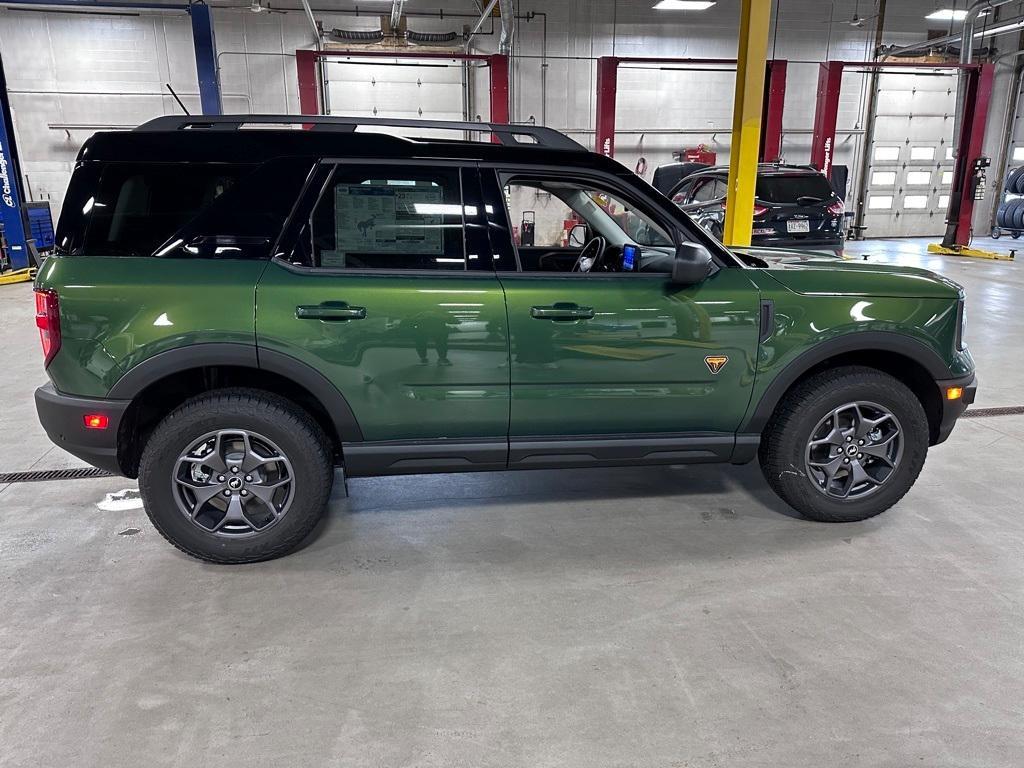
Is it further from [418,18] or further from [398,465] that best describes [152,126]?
[418,18]

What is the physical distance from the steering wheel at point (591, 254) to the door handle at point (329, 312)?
108 centimetres

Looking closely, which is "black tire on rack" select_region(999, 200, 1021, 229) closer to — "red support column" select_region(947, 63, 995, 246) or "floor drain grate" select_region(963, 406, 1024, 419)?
"red support column" select_region(947, 63, 995, 246)

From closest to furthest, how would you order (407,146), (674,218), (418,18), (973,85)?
1. (407,146)
2. (674,218)
3. (973,85)
4. (418,18)

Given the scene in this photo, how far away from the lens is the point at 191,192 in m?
2.77

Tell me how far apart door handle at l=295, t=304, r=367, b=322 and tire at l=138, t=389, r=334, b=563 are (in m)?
0.42

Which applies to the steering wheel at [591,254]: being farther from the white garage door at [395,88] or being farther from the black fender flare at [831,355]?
the white garage door at [395,88]

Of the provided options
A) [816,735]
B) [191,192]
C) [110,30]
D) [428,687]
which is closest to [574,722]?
[428,687]

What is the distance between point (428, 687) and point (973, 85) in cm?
1609

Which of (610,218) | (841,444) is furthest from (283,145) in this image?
(841,444)

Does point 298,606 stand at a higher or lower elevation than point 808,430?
lower

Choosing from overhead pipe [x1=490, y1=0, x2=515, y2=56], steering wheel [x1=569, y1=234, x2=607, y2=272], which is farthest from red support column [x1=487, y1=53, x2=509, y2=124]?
steering wheel [x1=569, y1=234, x2=607, y2=272]

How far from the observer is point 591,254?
346cm

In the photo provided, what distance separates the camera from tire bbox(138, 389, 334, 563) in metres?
2.81

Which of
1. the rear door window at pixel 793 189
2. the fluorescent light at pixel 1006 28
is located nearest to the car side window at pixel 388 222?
the rear door window at pixel 793 189
